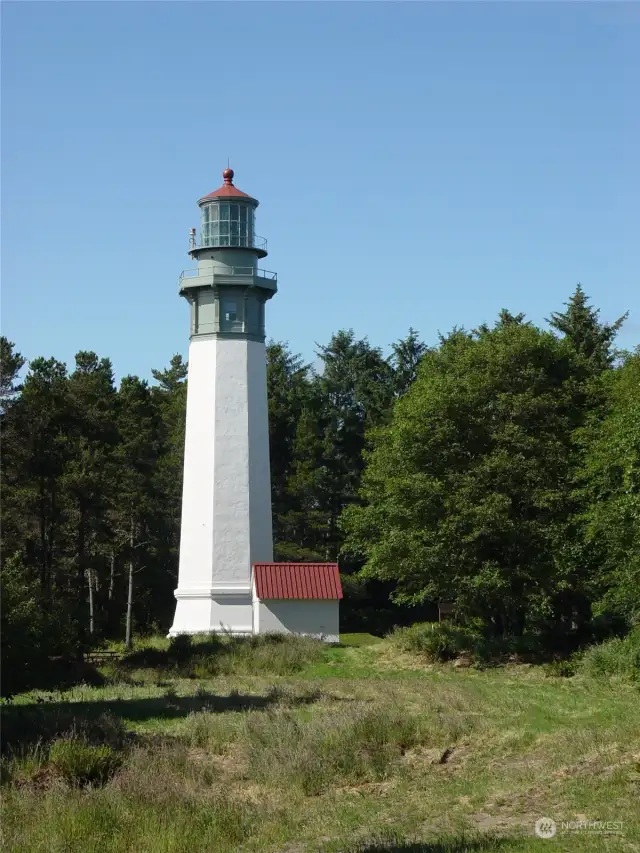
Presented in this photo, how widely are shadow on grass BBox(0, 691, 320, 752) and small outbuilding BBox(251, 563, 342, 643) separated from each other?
471 inches

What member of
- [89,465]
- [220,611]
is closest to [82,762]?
[220,611]

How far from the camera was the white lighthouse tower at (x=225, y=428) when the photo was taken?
38094 millimetres

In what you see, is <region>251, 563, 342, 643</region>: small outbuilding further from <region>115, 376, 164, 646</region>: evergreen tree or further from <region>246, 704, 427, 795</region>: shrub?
<region>246, 704, 427, 795</region>: shrub

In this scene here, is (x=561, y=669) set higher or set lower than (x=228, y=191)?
lower

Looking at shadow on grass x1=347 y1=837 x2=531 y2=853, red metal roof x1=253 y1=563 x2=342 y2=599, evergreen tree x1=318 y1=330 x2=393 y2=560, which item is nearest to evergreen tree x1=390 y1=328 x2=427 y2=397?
evergreen tree x1=318 y1=330 x2=393 y2=560

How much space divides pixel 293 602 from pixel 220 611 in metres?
2.68

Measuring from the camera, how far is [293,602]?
121ft

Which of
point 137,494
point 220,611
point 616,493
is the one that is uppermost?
point 137,494

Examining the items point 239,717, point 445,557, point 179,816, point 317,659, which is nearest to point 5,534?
point 317,659

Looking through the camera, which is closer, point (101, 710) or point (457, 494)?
point (101, 710)

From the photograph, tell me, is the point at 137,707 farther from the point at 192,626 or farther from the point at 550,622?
the point at 550,622

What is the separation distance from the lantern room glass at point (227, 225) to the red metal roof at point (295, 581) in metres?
11.7

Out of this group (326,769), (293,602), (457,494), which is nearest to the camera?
(326,769)

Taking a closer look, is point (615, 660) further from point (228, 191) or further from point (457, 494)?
point (228, 191)
